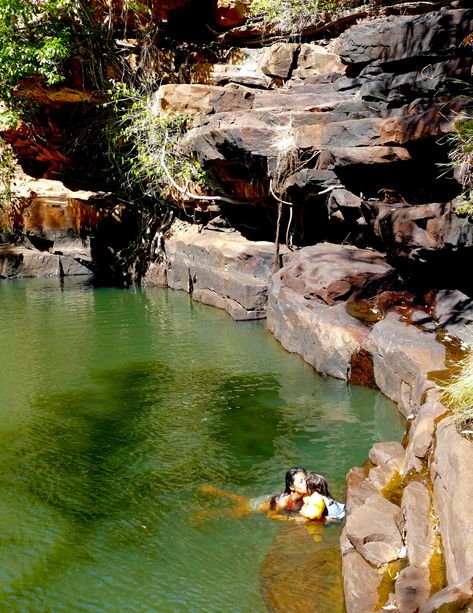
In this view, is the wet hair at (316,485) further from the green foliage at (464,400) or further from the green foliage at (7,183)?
the green foliage at (7,183)

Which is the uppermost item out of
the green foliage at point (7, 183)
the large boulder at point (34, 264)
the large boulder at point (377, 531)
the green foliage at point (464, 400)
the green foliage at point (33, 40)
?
the green foliage at point (33, 40)

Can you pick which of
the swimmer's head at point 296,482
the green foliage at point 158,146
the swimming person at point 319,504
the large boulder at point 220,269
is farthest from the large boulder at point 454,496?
the green foliage at point 158,146

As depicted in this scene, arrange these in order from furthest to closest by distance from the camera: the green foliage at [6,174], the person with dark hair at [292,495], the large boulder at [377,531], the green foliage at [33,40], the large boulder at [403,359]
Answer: the green foliage at [6,174] < the green foliage at [33,40] < the large boulder at [403,359] < the person with dark hair at [292,495] < the large boulder at [377,531]

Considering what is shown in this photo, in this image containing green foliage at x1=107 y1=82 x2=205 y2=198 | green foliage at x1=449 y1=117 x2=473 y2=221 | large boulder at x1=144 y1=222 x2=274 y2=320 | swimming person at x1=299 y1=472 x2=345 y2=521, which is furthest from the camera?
green foliage at x1=107 y1=82 x2=205 y2=198

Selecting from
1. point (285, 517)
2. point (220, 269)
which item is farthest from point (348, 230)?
point (285, 517)

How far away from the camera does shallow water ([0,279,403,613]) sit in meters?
4.21

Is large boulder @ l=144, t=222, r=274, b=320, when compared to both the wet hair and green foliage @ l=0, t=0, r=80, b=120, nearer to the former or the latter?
green foliage @ l=0, t=0, r=80, b=120

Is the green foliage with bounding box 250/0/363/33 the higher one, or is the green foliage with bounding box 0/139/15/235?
the green foliage with bounding box 250/0/363/33

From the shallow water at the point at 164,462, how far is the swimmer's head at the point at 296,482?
301 mm

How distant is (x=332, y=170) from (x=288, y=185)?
1154 millimetres

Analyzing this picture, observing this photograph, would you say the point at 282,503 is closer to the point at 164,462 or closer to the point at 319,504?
the point at 319,504

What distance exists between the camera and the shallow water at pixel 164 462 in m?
4.21

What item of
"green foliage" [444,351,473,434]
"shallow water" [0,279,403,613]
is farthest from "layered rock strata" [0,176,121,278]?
"green foliage" [444,351,473,434]

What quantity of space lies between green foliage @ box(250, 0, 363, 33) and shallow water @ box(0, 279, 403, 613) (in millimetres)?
9435
